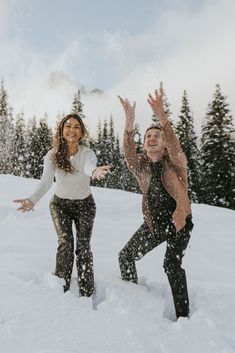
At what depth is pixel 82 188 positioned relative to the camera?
16.6 feet

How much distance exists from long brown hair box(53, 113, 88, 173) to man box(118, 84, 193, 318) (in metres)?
0.66

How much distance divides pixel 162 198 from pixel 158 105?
3.49ft

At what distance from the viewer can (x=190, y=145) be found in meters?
39.0

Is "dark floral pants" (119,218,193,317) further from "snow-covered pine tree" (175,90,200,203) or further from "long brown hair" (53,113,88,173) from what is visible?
"snow-covered pine tree" (175,90,200,203)

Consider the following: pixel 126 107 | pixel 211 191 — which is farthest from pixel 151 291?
pixel 211 191

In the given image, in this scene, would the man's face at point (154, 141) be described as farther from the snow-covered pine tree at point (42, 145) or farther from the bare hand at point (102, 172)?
the snow-covered pine tree at point (42, 145)

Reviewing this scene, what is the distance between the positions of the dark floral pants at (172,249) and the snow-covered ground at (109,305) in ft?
0.77

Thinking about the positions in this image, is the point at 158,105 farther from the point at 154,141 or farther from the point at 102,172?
the point at 102,172

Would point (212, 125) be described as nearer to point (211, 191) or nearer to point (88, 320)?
point (211, 191)

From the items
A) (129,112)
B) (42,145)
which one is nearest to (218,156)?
(42,145)

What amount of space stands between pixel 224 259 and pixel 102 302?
340 cm

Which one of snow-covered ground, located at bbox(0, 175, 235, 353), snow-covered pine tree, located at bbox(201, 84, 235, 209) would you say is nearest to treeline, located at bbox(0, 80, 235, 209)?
snow-covered pine tree, located at bbox(201, 84, 235, 209)

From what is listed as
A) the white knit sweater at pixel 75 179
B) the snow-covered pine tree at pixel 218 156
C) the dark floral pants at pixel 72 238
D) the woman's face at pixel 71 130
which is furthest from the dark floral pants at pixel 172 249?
the snow-covered pine tree at pixel 218 156

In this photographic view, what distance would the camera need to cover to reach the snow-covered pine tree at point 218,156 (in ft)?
110
